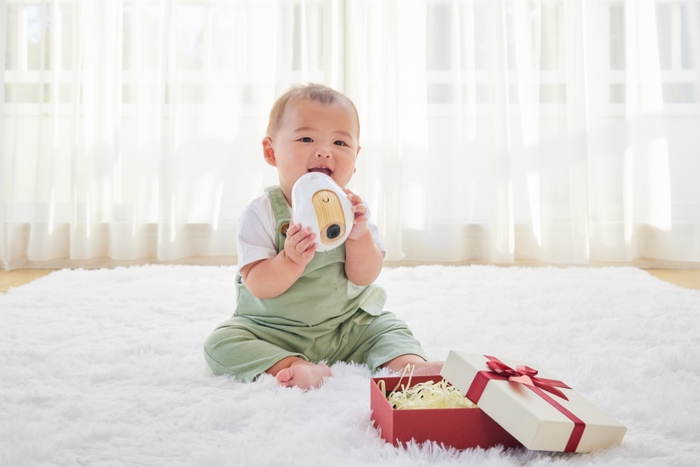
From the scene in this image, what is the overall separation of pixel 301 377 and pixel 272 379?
5cm

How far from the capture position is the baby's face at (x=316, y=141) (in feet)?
3.59

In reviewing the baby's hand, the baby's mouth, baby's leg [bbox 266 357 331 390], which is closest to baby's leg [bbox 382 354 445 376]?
baby's leg [bbox 266 357 331 390]

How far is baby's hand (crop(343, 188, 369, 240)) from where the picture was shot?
102cm

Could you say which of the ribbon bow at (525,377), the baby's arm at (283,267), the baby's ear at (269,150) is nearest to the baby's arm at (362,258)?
the baby's arm at (283,267)

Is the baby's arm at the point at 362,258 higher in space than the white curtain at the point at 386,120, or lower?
lower

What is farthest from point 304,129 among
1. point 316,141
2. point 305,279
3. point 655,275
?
point 655,275

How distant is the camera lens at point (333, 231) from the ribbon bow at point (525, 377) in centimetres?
30

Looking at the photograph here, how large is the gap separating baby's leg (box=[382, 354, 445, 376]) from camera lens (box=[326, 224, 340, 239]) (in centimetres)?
23

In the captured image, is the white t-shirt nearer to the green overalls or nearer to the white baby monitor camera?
the green overalls

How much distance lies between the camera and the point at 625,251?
2416 millimetres

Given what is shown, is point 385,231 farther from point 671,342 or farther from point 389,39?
point 671,342

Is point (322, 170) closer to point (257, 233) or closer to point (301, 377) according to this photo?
point (257, 233)

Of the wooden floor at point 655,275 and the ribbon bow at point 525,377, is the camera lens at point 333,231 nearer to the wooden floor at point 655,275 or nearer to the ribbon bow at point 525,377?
the ribbon bow at point 525,377

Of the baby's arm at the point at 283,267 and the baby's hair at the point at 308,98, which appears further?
the baby's hair at the point at 308,98
